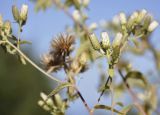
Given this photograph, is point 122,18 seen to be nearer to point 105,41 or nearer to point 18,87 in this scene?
point 105,41

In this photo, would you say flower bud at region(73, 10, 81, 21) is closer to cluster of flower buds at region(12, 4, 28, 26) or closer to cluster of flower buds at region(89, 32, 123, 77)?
cluster of flower buds at region(12, 4, 28, 26)

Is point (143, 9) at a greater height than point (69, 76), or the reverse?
point (143, 9)

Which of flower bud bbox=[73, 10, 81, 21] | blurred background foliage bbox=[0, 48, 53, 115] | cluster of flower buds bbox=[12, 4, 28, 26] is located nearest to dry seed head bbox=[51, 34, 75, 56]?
cluster of flower buds bbox=[12, 4, 28, 26]

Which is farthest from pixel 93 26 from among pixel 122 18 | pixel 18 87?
pixel 18 87

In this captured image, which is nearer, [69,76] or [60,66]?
[69,76]

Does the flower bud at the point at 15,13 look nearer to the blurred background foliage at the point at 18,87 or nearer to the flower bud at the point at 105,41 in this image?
the flower bud at the point at 105,41

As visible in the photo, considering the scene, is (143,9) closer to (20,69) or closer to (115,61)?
(115,61)

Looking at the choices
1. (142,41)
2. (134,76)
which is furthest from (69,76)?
(142,41)
